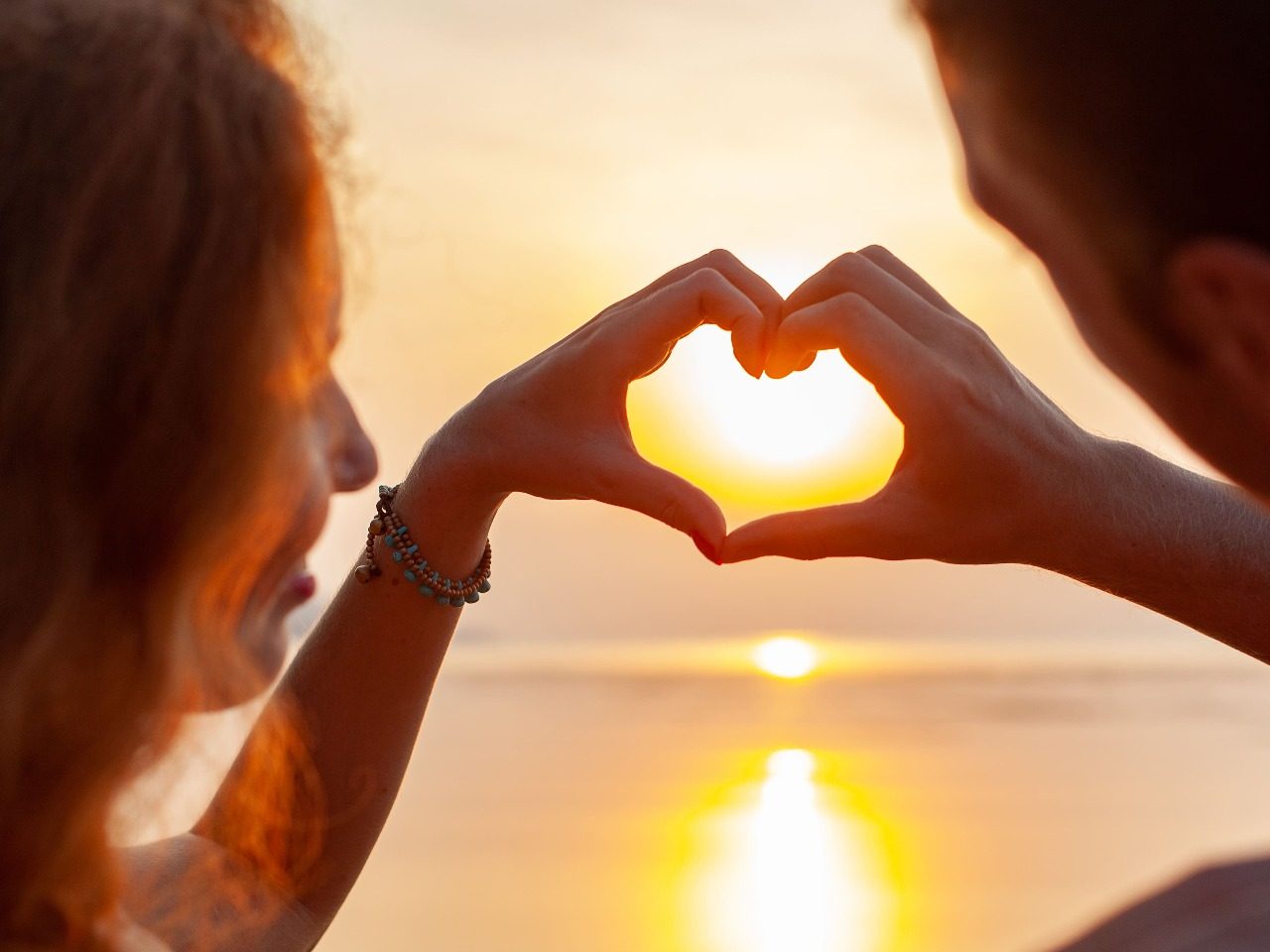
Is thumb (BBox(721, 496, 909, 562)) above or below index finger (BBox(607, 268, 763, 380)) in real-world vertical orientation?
below

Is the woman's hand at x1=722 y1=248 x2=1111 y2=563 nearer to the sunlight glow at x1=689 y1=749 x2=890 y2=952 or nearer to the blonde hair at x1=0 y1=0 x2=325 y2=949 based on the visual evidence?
the blonde hair at x1=0 y1=0 x2=325 y2=949

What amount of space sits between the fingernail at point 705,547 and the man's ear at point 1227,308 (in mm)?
1085

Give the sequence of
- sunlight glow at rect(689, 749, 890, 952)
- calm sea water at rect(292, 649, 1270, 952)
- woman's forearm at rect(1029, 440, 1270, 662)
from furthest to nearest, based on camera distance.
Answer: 1. calm sea water at rect(292, 649, 1270, 952)
2. sunlight glow at rect(689, 749, 890, 952)
3. woman's forearm at rect(1029, 440, 1270, 662)

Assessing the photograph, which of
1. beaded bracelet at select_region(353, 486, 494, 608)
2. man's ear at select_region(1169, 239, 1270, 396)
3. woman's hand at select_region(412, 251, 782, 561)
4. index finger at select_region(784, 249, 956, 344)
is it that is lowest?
man's ear at select_region(1169, 239, 1270, 396)

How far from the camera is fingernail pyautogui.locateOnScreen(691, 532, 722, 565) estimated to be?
2291mm

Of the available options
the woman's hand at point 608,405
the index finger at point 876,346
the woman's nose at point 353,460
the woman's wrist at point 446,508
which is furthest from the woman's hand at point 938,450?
the woman's nose at point 353,460

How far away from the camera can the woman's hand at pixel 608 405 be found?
233cm

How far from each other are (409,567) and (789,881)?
306 inches

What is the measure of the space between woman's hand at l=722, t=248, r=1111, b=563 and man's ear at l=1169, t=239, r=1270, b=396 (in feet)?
3.02

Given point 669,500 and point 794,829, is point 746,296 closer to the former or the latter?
point 669,500

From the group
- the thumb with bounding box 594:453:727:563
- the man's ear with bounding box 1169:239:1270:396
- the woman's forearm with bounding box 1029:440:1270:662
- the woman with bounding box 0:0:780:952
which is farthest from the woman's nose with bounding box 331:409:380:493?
the man's ear with bounding box 1169:239:1270:396

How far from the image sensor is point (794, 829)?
38.7 feet

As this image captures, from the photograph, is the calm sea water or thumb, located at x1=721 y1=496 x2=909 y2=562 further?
the calm sea water

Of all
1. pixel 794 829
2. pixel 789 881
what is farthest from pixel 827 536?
pixel 794 829
